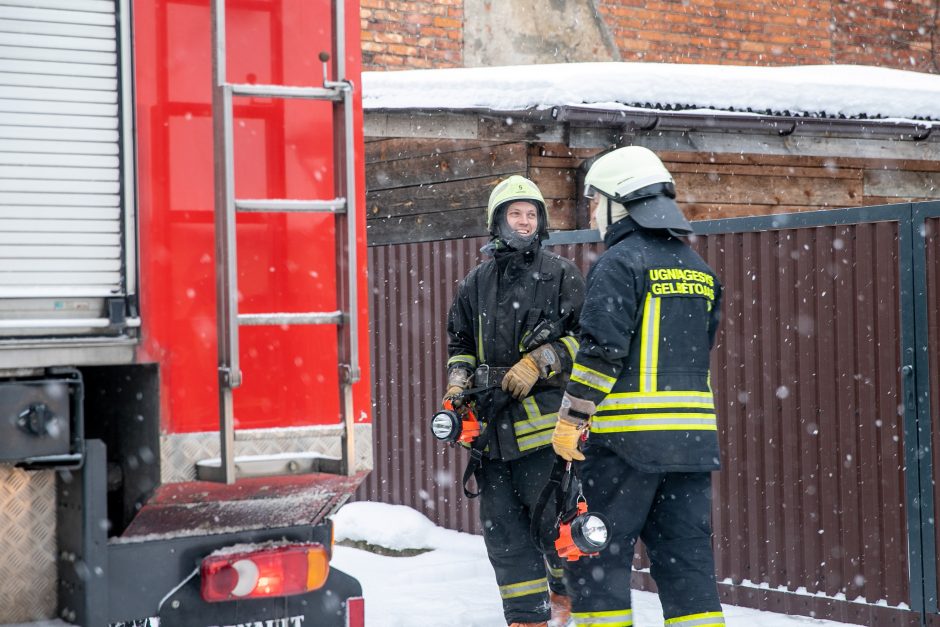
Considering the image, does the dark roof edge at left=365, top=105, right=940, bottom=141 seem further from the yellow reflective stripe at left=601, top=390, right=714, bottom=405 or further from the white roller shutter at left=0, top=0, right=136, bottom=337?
the white roller shutter at left=0, top=0, right=136, bottom=337

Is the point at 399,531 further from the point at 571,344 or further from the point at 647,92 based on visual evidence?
the point at 571,344

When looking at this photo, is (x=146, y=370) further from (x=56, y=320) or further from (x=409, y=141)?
(x=409, y=141)

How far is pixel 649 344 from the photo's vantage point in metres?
4.26

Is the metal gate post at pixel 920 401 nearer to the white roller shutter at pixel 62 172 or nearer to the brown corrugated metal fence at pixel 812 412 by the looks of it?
the brown corrugated metal fence at pixel 812 412

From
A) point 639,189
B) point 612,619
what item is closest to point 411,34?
point 639,189

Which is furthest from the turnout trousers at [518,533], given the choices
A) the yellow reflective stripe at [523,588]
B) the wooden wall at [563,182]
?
the wooden wall at [563,182]

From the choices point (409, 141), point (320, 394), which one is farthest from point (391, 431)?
point (320, 394)

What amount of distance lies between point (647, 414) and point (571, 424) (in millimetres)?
258

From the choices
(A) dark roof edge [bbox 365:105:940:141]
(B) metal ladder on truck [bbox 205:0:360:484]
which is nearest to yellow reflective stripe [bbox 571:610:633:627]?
(B) metal ladder on truck [bbox 205:0:360:484]

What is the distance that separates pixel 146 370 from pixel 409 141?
251 inches

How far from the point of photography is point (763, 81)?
30.6 ft

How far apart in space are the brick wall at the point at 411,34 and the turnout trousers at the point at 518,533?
9.35m

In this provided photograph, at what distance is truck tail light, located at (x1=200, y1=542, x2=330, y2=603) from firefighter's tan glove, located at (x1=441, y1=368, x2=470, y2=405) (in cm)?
179

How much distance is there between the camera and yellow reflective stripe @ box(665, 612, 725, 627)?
4.11 m
